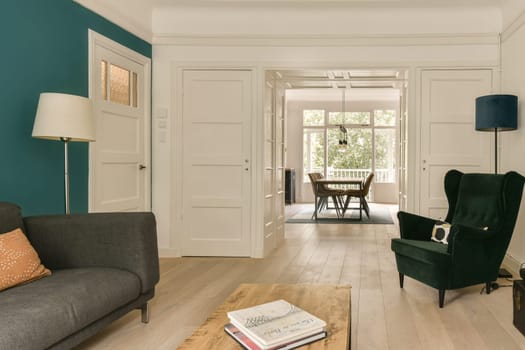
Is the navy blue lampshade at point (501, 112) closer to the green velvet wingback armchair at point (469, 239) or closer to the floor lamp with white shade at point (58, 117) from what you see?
the green velvet wingback armchair at point (469, 239)

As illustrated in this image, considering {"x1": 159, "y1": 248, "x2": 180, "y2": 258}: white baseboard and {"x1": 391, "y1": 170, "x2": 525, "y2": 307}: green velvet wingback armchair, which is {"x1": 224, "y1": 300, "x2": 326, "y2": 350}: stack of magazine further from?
{"x1": 159, "y1": 248, "x2": 180, "y2": 258}: white baseboard

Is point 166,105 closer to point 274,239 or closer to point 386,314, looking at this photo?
point 274,239

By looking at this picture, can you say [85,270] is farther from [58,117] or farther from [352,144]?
[352,144]

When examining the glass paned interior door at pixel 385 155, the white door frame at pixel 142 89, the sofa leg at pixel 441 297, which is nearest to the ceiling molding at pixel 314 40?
the white door frame at pixel 142 89

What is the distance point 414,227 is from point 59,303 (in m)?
2.81

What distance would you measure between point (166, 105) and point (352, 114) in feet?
26.8

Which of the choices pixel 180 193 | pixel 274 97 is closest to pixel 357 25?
pixel 274 97

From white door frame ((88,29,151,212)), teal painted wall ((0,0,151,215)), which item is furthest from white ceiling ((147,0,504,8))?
teal painted wall ((0,0,151,215))

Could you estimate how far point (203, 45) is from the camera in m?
4.98

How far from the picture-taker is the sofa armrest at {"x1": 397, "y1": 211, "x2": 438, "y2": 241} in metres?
3.78

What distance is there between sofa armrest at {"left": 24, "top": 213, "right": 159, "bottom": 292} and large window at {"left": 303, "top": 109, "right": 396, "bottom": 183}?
9945 mm

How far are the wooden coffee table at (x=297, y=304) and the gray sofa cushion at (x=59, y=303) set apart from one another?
2.12 feet

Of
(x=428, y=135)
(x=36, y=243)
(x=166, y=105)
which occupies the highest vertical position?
(x=166, y=105)

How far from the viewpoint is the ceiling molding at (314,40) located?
482 cm
